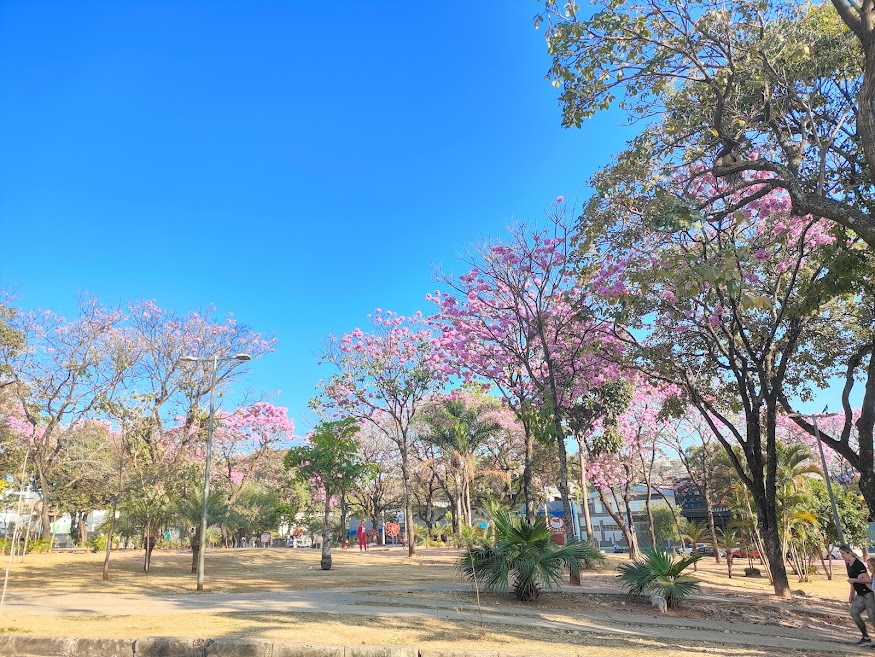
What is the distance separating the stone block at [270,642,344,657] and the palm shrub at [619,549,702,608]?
7.43 metres

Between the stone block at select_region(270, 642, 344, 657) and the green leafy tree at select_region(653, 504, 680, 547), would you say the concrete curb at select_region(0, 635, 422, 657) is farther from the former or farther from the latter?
the green leafy tree at select_region(653, 504, 680, 547)

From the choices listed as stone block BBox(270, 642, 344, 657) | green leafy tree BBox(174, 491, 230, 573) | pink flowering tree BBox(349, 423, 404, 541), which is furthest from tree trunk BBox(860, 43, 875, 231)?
→ pink flowering tree BBox(349, 423, 404, 541)

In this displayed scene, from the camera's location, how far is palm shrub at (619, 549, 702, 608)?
11.6 m

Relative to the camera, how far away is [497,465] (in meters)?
33.2

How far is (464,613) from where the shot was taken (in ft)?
32.7

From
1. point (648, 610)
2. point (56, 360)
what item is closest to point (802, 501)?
point (648, 610)

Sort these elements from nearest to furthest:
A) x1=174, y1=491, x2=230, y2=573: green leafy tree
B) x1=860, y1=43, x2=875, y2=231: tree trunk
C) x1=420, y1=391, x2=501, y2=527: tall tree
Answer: x1=860, y1=43, x2=875, y2=231: tree trunk
x1=174, y1=491, x2=230, y2=573: green leafy tree
x1=420, y1=391, x2=501, y2=527: tall tree

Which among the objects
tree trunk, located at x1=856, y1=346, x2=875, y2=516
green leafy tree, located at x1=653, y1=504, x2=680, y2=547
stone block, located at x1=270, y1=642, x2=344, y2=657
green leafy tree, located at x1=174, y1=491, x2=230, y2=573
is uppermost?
tree trunk, located at x1=856, y1=346, x2=875, y2=516

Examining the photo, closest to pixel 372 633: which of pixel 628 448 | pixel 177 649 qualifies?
pixel 177 649

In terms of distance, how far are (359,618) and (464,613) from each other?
191cm

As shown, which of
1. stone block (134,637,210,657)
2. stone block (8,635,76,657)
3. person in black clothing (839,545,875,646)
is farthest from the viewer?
person in black clothing (839,545,875,646)

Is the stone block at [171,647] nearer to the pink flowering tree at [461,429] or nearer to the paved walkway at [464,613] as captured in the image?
the paved walkway at [464,613]

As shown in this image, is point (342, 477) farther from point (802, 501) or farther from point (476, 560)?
point (802, 501)

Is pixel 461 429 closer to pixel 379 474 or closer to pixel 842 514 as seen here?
pixel 379 474
